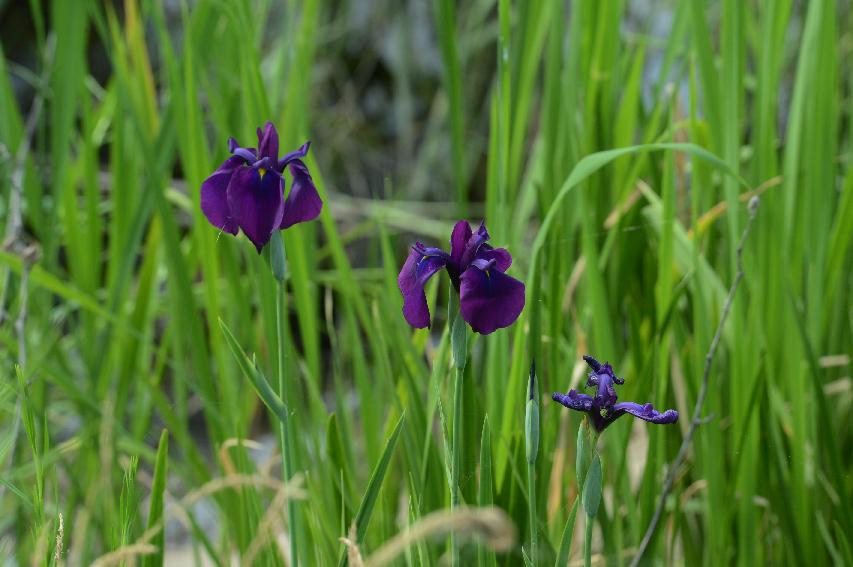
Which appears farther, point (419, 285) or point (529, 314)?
point (529, 314)

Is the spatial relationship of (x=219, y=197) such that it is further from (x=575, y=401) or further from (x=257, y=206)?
(x=575, y=401)

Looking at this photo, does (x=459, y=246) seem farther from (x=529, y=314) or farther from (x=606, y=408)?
(x=529, y=314)

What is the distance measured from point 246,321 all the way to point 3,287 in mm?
347

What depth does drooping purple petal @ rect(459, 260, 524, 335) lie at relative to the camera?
1.73ft

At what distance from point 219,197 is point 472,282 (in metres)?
0.18

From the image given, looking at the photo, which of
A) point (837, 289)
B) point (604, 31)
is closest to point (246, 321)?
point (604, 31)

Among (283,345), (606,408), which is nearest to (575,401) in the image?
(606,408)

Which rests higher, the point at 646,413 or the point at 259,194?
the point at 259,194

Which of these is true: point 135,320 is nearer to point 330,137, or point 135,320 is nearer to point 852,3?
point 852,3

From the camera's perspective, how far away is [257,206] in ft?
1.83

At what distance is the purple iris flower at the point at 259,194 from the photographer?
1.84 feet

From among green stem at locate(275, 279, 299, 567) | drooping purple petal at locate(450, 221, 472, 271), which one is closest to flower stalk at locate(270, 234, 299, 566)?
green stem at locate(275, 279, 299, 567)

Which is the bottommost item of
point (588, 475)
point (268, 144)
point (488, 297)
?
point (588, 475)

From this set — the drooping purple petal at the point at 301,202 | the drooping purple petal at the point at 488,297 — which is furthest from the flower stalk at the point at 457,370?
the drooping purple petal at the point at 301,202
